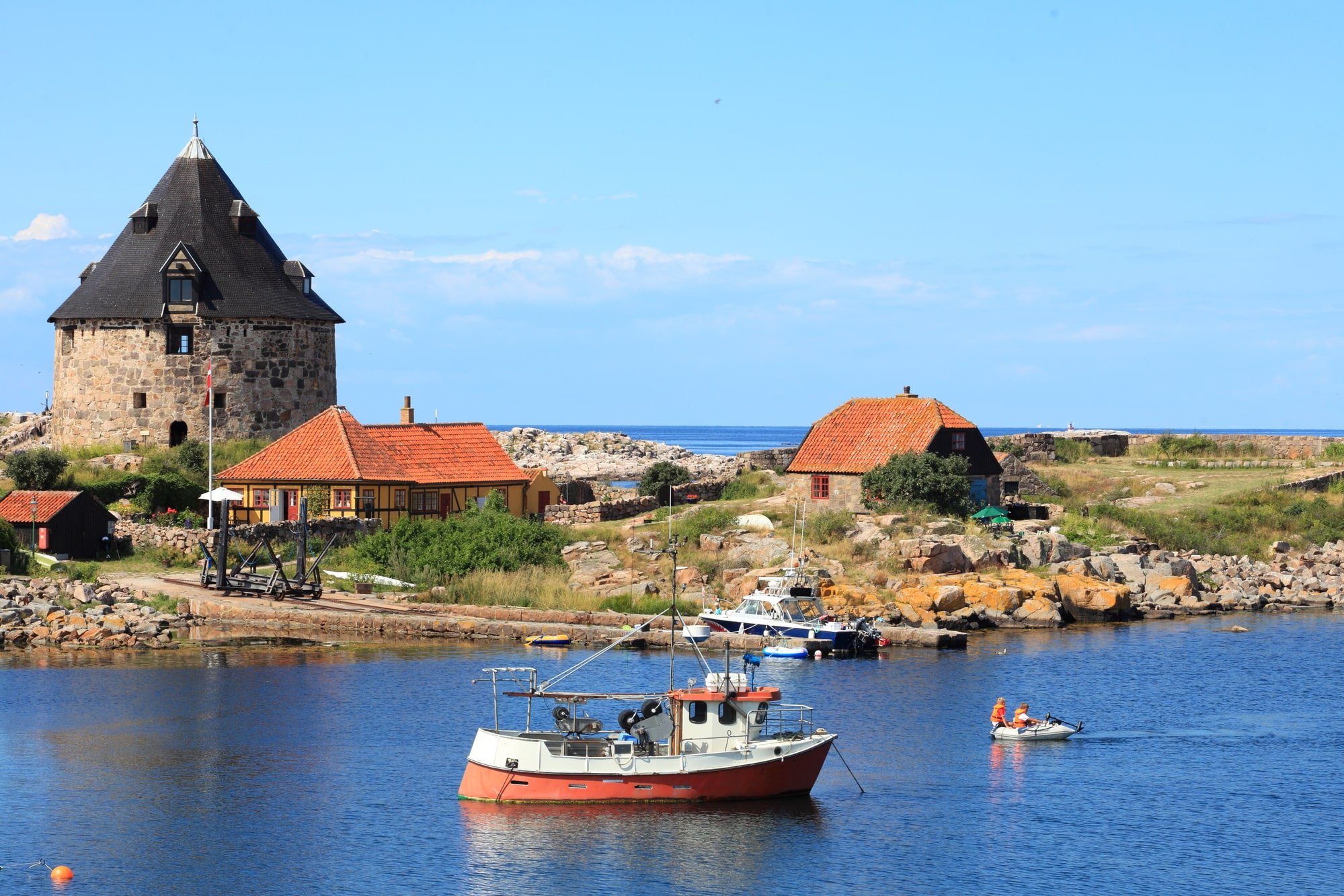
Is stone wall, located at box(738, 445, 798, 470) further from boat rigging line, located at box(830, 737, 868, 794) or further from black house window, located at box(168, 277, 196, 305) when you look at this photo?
boat rigging line, located at box(830, 737, 868, 794)

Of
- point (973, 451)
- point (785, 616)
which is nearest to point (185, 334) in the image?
point (973, 451)

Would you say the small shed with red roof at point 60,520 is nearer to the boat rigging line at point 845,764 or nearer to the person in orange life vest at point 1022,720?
the boat rigging line at point 845,764

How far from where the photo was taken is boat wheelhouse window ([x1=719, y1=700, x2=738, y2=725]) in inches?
1313

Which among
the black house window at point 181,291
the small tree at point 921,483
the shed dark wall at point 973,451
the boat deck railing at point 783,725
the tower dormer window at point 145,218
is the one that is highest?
the tower dormer window at point 145,218

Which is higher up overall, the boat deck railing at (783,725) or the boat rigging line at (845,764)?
the boat deck railing at (783,725)

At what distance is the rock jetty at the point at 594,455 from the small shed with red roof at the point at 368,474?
28.8 m

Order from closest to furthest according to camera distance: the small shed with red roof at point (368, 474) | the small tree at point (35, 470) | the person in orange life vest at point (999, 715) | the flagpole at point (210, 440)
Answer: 1. the person in orange life vest at point (999, 715)
2. the flagpole at point (210, 440)
3. the small tree at point (35, 470)
4. the small shed with red roof at point (368, 474)

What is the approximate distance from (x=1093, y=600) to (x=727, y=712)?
2764 centimetres

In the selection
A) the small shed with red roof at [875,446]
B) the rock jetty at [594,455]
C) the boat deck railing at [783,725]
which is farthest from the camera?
the rock jetty at [594,455]

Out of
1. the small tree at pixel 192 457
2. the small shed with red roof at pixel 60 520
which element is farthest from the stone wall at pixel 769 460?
the small shed with red roof at pixel 60 520

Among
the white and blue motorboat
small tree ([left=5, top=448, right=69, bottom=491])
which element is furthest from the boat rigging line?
small tree ([left=5, top=448, right=69, bottom=491])

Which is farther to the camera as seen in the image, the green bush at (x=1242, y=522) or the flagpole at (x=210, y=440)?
the green bush at (x=1242, y=522)

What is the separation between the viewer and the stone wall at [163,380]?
7306 centimetres

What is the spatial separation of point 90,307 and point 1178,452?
177 ft
